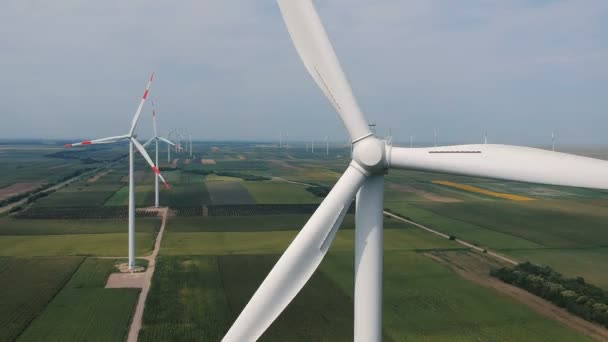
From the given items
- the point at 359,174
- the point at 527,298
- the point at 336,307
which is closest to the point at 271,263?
the point at 336,307

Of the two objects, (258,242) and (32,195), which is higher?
(32,195)

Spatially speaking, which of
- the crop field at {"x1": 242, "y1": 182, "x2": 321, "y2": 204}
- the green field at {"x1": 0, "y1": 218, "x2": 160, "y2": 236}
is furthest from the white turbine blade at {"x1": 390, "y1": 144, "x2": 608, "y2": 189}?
the crop field at {"x1": 242, "y1": 182, "x2": 321, "y2": 204}

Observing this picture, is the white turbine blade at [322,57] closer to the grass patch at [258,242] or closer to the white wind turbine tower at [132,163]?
the white wind turbine tower at [132,163]

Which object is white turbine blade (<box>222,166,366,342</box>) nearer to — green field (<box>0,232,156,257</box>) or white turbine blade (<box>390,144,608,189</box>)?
white turbine blade (<box>390,144,608,189</box>)

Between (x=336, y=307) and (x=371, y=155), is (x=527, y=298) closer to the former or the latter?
(x=336, y=307)

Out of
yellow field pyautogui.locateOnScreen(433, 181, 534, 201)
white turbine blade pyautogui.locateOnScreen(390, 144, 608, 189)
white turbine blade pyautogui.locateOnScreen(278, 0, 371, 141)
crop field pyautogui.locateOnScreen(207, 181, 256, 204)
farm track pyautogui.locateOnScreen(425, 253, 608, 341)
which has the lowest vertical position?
farm track pyautogui.locateOnScreen(425, 253, 608, 341)

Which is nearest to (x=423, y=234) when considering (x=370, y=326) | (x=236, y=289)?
(x=236, y=289)

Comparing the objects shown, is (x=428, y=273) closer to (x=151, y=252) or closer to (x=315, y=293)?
(x=315, y=293)
